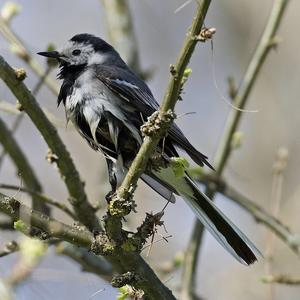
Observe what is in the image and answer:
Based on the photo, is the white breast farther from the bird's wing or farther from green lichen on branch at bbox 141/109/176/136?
green lichen on branch at bbox 141/109/176/136

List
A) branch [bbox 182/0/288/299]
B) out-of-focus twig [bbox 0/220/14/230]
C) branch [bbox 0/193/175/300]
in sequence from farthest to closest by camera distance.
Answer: branch [bbox 182/0/288/299] → out-of-focus twig [bbox 0/220/14/230] → branch [bbox 0/193/175/300]

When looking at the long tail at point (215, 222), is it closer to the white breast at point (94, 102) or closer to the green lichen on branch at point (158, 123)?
the white breast at point (94, 102)

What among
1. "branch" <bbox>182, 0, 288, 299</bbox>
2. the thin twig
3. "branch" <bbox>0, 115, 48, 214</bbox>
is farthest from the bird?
"branch" <bbox>182, 0, 288, 299</bbox>

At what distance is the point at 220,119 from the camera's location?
22.5ft

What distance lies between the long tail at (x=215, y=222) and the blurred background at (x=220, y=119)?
2.02 metres

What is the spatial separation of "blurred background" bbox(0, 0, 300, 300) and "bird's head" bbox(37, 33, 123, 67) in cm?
172

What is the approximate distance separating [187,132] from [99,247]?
3714 mm

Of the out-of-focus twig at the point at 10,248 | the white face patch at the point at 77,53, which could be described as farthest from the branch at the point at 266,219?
the out-of-focus twig at the point at 10,248

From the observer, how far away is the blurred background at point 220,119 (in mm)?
5887

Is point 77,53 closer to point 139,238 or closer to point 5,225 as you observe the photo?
point 5,225

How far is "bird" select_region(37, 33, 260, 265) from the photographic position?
3.13m

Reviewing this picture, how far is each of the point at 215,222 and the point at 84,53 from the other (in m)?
1.09

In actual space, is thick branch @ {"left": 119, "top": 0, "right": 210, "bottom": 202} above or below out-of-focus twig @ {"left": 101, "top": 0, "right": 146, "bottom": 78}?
below

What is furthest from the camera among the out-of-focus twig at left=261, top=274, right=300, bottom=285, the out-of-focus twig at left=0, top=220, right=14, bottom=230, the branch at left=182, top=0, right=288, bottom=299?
the branch at left=182, top=0, right=288, bottom=299
